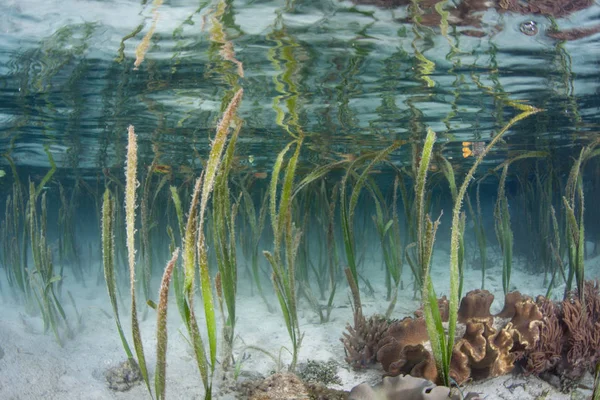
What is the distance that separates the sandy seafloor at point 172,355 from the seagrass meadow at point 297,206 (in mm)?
41

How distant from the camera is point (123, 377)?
16.8 feet

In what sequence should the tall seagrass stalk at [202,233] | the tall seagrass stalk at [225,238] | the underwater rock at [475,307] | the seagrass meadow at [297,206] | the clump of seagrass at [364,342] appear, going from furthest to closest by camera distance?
the underwater rock at [475,307]
the clump of seagrass at [364,342]
the seagrass meadow at [297,206]
the tall seagrass stalk at [225,238]
the tall seagrass stalk at [202,233]

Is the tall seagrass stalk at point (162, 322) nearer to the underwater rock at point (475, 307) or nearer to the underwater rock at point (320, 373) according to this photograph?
the underwater rock at point (320, 373)

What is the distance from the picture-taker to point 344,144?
17531 millimetres

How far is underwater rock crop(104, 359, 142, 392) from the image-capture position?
5027 millimetres

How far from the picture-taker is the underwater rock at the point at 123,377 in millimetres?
5027

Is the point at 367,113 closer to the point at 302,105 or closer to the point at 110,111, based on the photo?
the point at 302,105

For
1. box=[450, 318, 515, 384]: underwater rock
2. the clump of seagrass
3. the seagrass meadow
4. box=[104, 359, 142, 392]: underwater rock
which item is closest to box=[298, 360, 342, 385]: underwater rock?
the seagrass meadow

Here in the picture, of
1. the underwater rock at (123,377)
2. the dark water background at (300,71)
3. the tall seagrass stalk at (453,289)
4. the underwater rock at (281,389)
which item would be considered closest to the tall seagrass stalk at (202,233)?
the underwater rock at (281,389)

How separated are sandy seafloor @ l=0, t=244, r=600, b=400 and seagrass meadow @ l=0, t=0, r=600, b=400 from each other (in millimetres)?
41

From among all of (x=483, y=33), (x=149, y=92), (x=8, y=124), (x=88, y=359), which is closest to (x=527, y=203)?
(x=483, y=33)

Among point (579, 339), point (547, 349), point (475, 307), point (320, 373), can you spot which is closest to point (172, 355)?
point (320, 373)

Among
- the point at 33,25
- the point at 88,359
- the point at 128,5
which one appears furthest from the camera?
the point at 33,25

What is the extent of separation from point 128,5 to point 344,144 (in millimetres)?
11816
